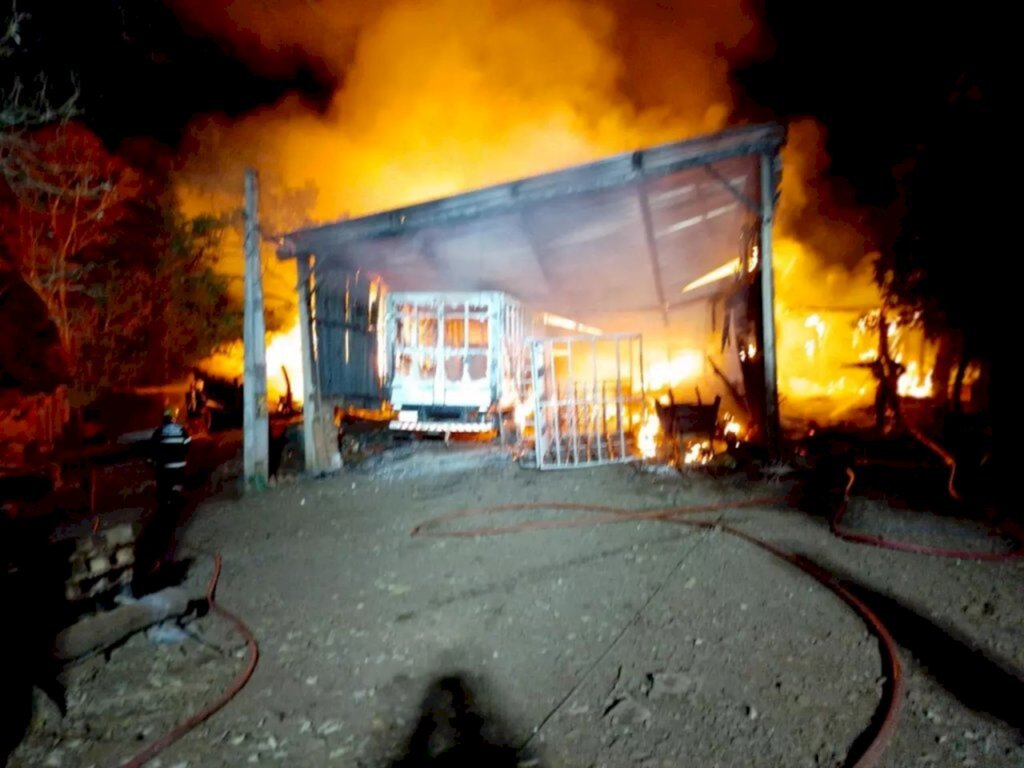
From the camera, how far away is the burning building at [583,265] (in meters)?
8.43

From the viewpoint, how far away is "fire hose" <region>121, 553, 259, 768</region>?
294 centimetres

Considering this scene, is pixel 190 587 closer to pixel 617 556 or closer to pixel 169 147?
pixel 617 556

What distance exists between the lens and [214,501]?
27.9 feet

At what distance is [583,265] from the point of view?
12.1 meters

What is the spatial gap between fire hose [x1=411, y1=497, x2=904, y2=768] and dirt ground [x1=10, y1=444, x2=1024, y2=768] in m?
0.07

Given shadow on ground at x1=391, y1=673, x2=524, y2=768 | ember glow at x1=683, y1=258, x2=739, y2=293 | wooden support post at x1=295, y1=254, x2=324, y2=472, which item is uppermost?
ember glow at x1=683, y1=258, x2=739, y2=293

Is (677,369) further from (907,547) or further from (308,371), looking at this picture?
(907,547)

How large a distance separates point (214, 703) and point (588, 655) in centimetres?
231

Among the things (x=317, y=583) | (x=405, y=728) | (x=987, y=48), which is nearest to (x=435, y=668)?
(x=405, y=728)

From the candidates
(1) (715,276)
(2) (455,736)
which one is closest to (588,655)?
(2) (455,736)

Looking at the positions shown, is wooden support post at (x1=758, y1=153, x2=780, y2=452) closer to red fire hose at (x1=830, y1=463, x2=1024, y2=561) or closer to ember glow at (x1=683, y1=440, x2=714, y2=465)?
ember glow at (x1=683, y1=440, x2=714, y2=465)

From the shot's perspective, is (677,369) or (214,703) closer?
(214,703)

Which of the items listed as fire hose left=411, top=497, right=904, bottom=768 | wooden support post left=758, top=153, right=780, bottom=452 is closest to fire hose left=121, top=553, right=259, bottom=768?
fire hose left=411, top=497, right=904, bottom=768

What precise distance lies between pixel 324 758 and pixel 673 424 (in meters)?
7.74
